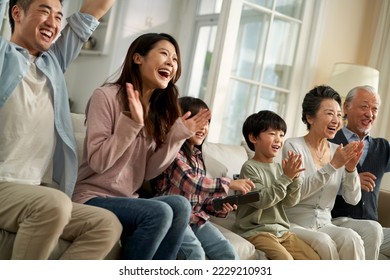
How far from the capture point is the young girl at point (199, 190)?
165 centimetres

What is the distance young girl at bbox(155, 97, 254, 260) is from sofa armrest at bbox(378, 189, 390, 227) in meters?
1.01

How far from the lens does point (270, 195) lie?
1.80m

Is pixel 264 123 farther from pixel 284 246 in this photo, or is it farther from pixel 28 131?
pixel 28 131

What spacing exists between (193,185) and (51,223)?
0.52 meters

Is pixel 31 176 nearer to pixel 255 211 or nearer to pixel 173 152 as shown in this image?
pixel 173 152

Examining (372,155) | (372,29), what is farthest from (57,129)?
(372,29)

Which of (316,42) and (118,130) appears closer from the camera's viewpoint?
(118,130)

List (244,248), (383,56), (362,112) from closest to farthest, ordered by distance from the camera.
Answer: (244,248), (362,112), (383,56)

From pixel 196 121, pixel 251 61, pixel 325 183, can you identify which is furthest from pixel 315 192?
pixel 251 61

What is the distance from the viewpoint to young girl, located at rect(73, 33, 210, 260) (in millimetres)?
1415

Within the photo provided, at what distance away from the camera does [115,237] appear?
1.35 m

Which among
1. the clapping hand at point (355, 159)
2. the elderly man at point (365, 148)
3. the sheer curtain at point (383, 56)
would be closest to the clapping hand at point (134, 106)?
the clapping hand at point (355, 159)

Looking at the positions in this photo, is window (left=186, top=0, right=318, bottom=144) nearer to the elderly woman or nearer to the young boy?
the elderly woman

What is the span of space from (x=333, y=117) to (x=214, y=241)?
2.51 ft
